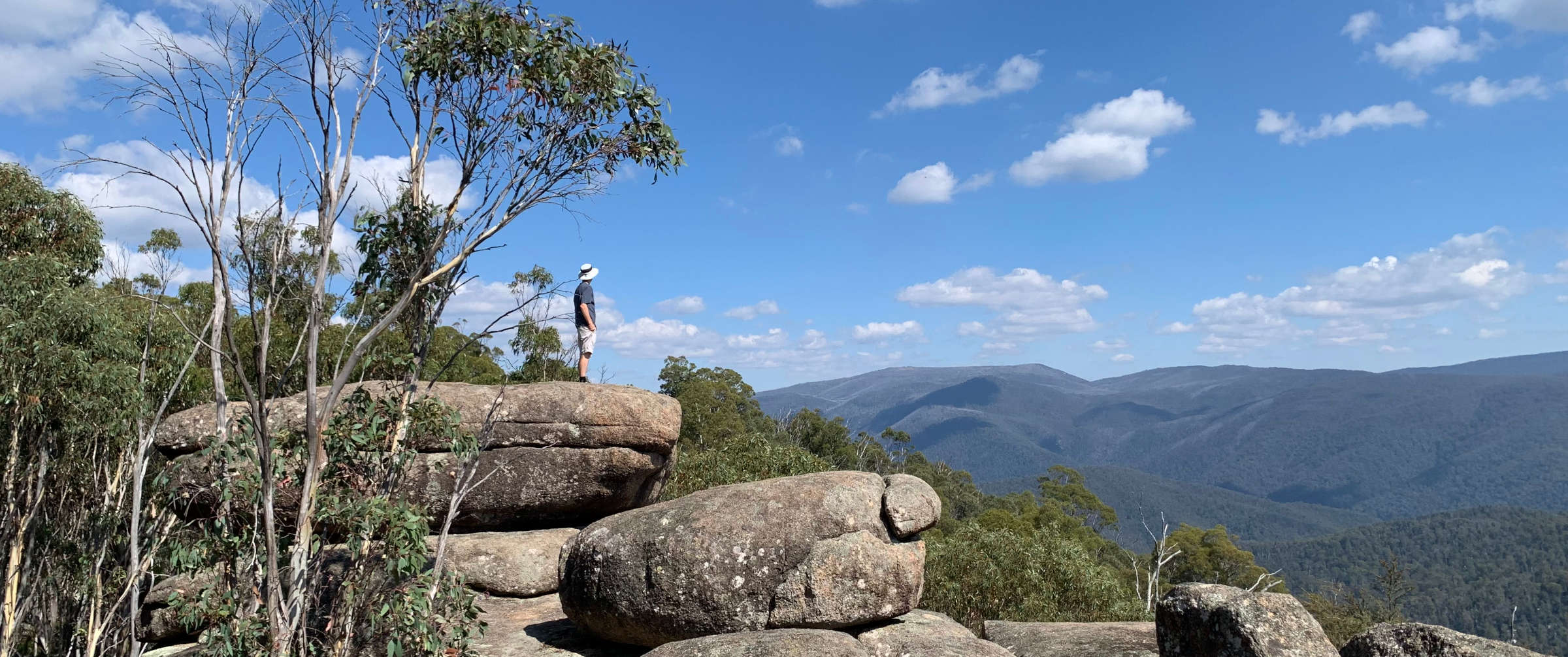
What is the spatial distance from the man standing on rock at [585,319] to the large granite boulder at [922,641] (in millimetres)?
9239

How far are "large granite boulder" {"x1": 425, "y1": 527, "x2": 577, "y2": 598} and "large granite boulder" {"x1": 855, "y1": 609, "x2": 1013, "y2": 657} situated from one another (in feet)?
21.5

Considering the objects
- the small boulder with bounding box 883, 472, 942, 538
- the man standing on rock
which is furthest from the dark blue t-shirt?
the small boulder with bounding box 883, 472, 942, 538

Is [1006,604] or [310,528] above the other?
Result: [310,528]

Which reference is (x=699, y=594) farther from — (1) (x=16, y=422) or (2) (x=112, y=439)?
(2) (x=112, y=439)

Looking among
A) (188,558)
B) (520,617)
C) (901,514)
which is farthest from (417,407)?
(901,514)

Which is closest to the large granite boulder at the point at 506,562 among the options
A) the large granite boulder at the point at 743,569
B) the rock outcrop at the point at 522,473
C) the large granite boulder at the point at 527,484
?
the rock outcrop at the point at 522,473

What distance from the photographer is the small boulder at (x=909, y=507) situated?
1402 centimetres

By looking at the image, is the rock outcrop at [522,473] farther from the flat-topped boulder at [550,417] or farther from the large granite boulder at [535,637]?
the large granite boulder at [535,637]

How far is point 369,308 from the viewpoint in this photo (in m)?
12.1

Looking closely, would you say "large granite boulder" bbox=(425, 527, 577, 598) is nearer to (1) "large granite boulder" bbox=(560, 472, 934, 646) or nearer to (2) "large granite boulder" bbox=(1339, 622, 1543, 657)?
(1) "large granite boulder" bbox=(560, 472, 934, 646)

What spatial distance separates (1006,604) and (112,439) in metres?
27.0

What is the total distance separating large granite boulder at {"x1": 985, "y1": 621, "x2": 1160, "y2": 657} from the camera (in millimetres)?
13305

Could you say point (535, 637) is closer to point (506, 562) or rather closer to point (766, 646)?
point (506, 562)

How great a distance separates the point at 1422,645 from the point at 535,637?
12.4 meters
